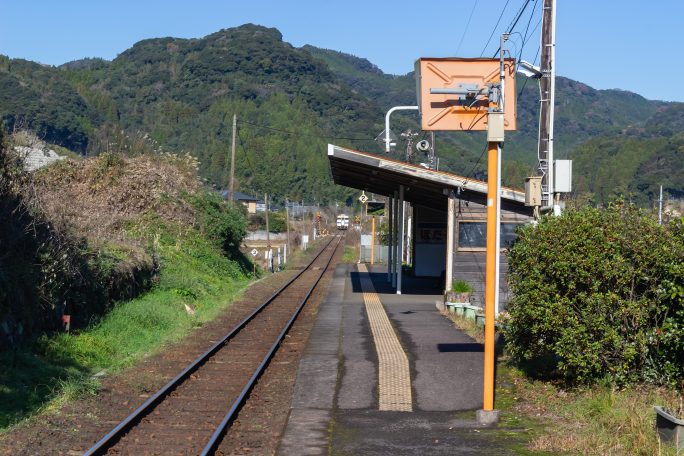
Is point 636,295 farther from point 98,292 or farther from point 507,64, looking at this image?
point 98,292

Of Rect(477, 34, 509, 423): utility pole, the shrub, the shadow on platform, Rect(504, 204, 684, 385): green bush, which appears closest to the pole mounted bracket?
Rect(477, 34, 509, 423): utility pole

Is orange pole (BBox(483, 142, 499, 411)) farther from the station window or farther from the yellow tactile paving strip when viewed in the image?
the station window

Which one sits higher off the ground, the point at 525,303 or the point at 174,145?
the point at 174,145

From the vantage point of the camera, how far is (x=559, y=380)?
10.7 meters

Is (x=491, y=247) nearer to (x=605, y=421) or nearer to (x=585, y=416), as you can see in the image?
(x=585, y=416)

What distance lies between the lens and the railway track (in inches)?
332

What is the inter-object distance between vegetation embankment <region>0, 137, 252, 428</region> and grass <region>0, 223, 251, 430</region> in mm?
25

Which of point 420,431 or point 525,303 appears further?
point 525,303

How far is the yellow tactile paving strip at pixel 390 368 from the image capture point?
10.4 metres

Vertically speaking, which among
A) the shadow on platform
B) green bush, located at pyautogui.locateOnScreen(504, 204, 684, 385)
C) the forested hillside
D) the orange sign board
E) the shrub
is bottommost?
the shadow on platform

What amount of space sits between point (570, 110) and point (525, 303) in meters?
167

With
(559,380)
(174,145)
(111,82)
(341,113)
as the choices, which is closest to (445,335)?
(559,380)

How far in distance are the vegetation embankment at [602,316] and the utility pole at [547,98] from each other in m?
4.98

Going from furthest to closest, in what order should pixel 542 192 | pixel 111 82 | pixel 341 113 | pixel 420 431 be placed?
pixel 111 82 < pixel 341 113 < pixel 542 192 < pixel 420 431
